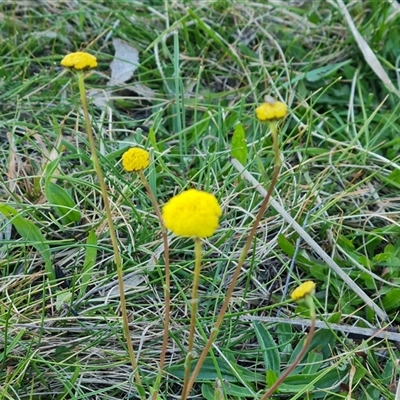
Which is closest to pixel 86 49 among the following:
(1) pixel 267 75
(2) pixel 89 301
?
(1) pixel 267 75

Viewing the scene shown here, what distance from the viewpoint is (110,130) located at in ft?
6.26

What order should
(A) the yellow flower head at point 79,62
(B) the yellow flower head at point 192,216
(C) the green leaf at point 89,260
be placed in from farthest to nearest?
(C) the green leaf at point 89,260, (A) the yellow flower head at point 79,62, (B) the yellow flower head at point 192,216

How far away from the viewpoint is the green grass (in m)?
1.36

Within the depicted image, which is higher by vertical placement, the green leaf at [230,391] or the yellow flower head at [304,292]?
the yellow flower head at [304,292]

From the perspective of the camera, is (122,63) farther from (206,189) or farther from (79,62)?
(79,62)

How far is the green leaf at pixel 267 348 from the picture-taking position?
1373 millimetres

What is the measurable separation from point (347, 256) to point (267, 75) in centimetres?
79

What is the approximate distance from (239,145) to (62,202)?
0.50 m

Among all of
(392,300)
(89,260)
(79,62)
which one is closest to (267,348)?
(392,300)

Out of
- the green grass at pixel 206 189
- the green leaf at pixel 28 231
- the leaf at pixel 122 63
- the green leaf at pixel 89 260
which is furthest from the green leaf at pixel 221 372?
the leaf at pixel 122 63

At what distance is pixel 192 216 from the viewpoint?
0.84m

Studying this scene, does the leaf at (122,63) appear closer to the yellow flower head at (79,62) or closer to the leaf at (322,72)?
the leaf at (322,72)

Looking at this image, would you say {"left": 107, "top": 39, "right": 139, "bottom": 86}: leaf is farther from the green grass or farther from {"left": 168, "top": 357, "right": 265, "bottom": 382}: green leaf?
{"left": 168, "top": 357, "right": 265, "bottom": 382}: green leaf

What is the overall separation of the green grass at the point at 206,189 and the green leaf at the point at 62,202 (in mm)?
24
